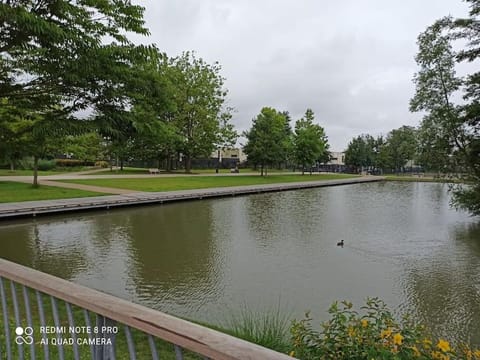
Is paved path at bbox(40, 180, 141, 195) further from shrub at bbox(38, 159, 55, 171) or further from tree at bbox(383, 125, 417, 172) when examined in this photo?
tree at bbox(383, 125, 417, 172)

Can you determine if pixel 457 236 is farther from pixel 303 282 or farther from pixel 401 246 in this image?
pixel 303 282

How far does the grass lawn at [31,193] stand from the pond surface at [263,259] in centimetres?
309

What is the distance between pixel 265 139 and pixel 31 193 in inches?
893

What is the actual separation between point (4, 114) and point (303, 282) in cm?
595

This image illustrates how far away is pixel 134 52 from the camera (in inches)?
125

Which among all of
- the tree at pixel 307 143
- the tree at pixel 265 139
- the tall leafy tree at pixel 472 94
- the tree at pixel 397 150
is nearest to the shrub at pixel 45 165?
the tree at pixel 265 139

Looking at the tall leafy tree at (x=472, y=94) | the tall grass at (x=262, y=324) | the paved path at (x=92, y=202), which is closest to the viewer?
the tall grass at (x=262, y=324)

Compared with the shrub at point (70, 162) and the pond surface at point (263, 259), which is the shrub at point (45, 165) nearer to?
the shrub at point (70, 162)

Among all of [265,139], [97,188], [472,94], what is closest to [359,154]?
[265,139]

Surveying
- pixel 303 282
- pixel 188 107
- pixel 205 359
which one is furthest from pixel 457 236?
pixel 188 107

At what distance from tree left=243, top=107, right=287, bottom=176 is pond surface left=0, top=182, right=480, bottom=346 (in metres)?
19.7

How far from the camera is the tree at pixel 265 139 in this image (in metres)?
35.4

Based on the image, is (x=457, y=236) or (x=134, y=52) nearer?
(x=134, y=52)

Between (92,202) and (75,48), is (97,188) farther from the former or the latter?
(75,48)
